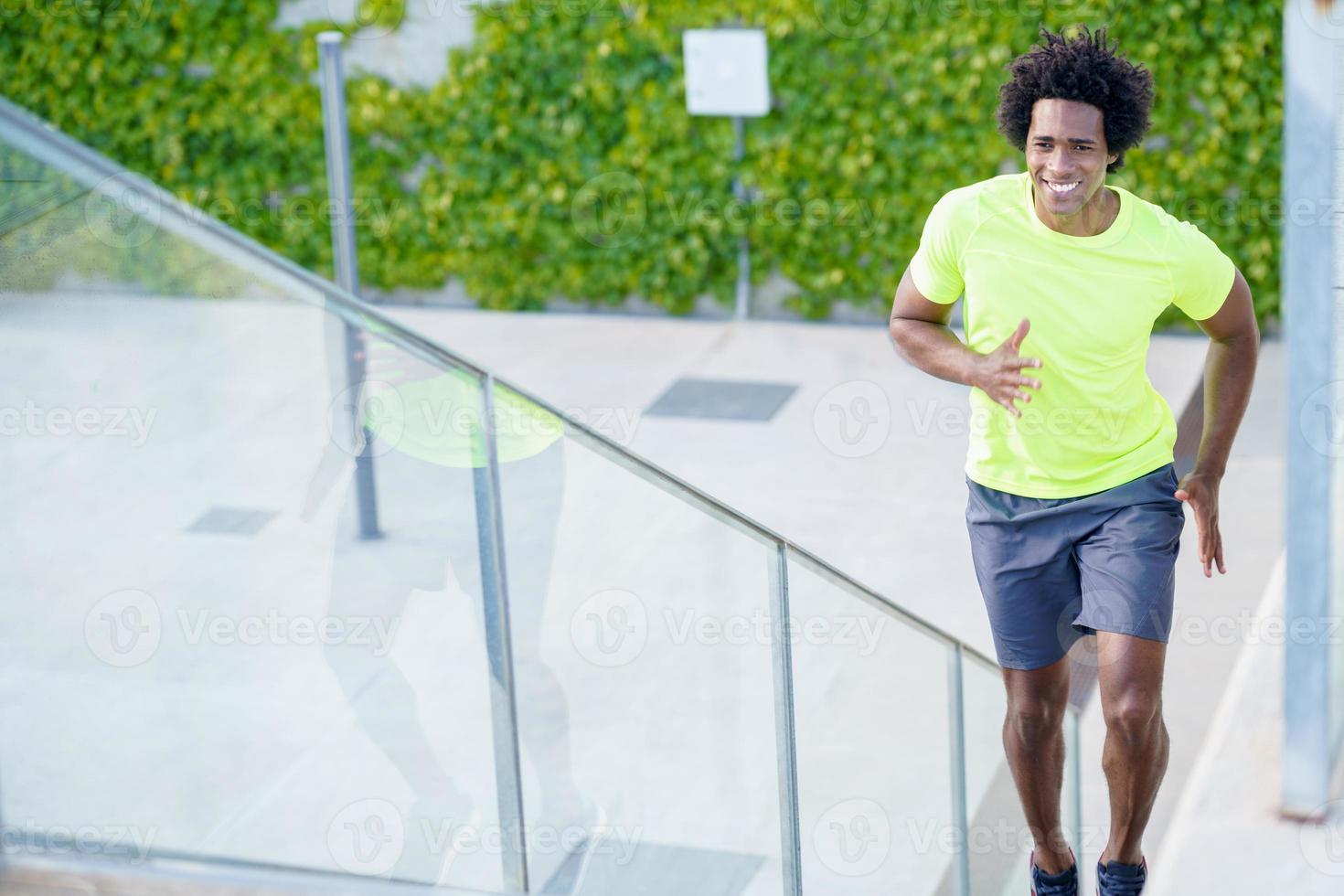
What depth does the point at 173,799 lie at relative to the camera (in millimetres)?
3164

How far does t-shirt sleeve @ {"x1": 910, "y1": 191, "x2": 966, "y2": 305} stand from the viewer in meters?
2.77

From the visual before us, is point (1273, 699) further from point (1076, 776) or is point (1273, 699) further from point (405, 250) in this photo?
point (405, 250)

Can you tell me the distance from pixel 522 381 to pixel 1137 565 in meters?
5.03

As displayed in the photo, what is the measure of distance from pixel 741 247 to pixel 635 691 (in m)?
5.18

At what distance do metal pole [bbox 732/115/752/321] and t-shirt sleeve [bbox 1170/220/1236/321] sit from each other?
545cm

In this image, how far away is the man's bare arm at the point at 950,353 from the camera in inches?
104

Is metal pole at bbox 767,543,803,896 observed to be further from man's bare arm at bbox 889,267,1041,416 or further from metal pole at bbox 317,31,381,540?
metal pole at bbox 317,31,381,540

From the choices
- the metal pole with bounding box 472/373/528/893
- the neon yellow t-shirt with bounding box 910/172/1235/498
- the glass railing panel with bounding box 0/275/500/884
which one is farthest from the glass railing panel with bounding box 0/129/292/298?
the neon yellow t-shirt with bounding box 910/172/1235/498

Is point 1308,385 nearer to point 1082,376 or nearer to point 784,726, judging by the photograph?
point 1082,376

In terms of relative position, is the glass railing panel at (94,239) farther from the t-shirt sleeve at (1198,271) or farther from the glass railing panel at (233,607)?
the t-shirt sleeve at (1198,271)

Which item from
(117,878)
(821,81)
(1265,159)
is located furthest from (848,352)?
(117,878)

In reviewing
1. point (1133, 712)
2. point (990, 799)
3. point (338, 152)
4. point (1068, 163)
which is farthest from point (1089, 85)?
point (338, 152)

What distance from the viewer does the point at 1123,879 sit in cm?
292

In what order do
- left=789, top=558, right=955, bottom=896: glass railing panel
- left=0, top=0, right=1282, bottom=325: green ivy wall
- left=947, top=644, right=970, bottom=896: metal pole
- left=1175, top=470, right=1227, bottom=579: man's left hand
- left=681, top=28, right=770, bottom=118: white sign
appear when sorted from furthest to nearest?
left=681, top=28, right=770, bottom=118: white sign → left=0, top=0, right=1282, bottom=325: green ivy wall → left=947, top=644, right=970, bottom=896: metal pole → left=789, top=558, right=955, bottom=896: glass railing panel → left=1175, top=470, right=1227, bottom=579: man's left hand
